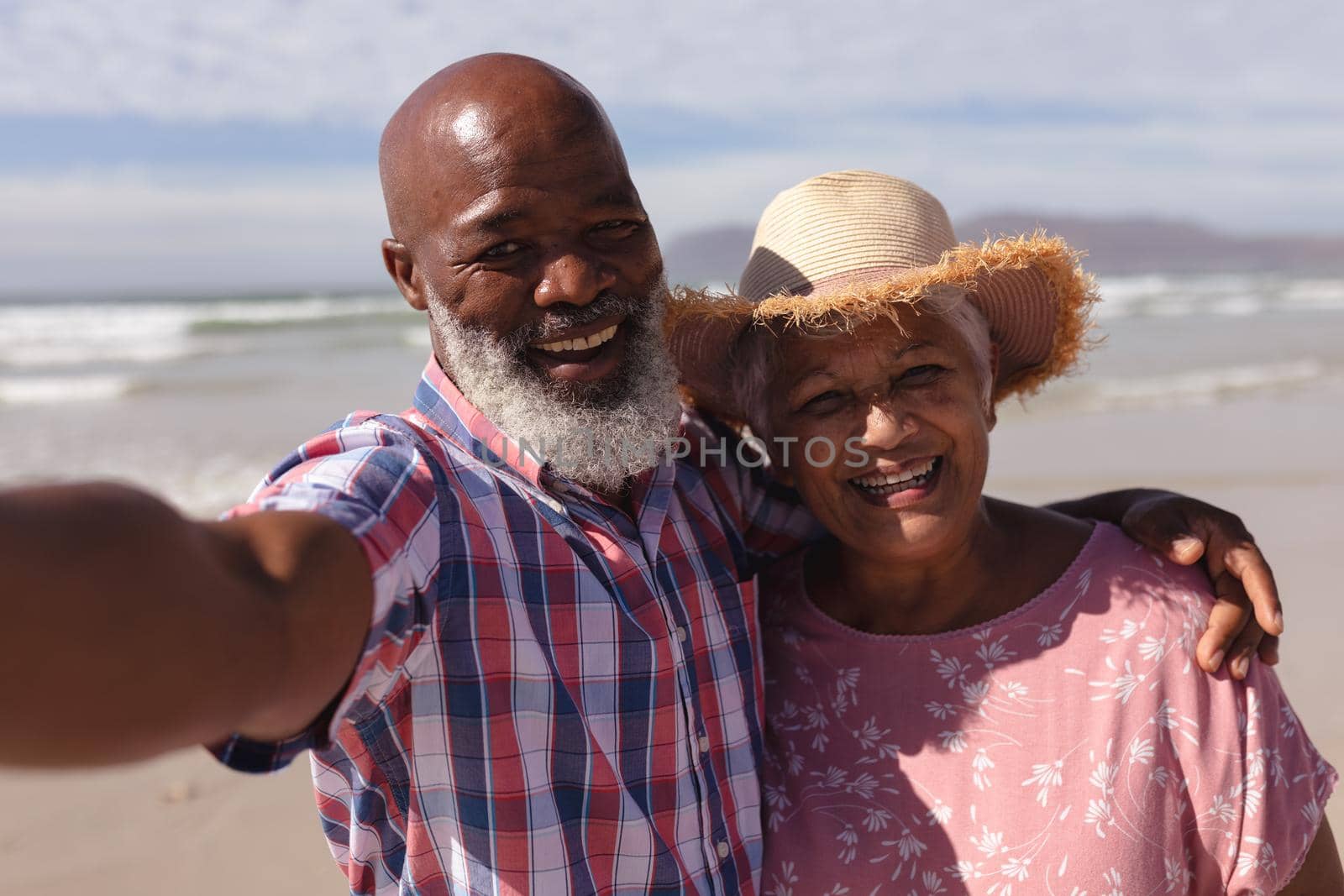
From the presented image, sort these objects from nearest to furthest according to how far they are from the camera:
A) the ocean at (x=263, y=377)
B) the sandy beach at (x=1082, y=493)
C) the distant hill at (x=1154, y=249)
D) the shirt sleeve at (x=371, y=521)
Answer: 1. the shirt sleeve at (x=371, y=521)
2. the sandy beach at (x=1082, y=493)
3. the ocean at (x=263, y=377)
4. the distant hill at (x=1154, y=249)

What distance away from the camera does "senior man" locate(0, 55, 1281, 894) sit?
35.5 inches

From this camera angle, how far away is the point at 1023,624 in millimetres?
2082

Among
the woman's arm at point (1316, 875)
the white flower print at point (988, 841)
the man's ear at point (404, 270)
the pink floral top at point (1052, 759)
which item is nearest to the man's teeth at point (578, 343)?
the man's ear at point (404, 270)

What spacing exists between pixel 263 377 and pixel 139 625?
475 inches

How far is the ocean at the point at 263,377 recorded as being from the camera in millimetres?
7840

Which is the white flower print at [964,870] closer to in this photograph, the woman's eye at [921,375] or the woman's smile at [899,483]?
the woman's smile at [899,483]

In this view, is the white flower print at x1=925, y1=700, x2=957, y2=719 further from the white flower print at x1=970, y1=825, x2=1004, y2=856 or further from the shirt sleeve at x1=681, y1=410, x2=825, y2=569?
the shirt sleeve at x1=681, y1=410, x2=825, y2=569

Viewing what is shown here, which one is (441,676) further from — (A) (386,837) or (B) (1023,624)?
(B) (1023,624)

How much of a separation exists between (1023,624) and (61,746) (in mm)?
1700

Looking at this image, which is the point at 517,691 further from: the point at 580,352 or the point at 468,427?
the point at 580,352

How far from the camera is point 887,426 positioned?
2.00 metres

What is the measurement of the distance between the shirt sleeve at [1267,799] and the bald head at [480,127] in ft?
5.02

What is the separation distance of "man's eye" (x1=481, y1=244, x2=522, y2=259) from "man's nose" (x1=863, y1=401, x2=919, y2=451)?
0.73 metres

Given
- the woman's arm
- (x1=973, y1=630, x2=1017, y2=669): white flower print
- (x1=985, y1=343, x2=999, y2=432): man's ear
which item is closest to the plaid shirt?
(x1=973, y1=630, x2=1017, y2=669): white flower print
